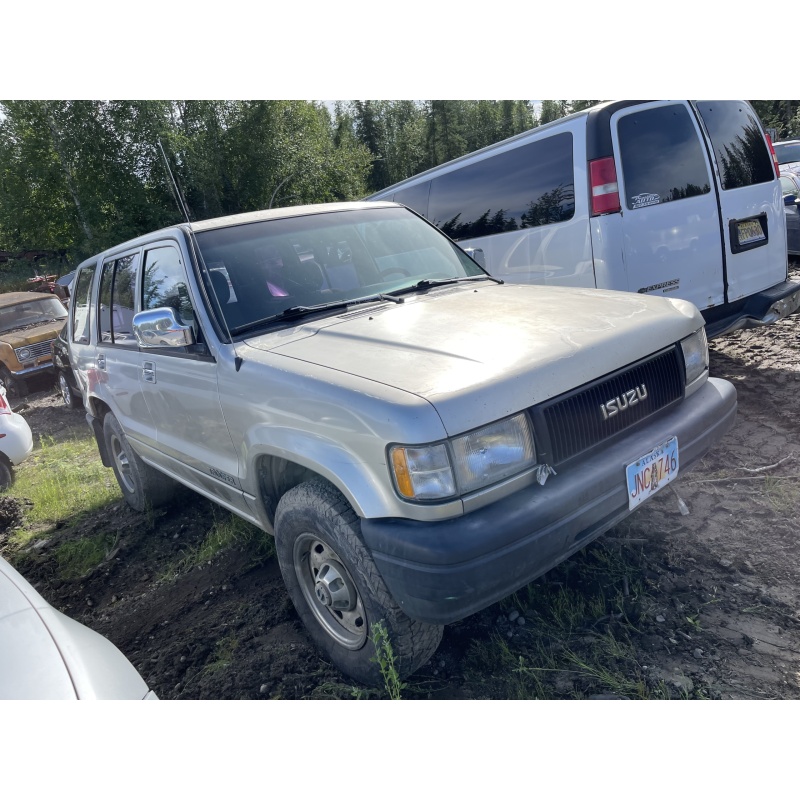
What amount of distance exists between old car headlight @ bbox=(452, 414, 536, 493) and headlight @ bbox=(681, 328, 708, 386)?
1.12 meters

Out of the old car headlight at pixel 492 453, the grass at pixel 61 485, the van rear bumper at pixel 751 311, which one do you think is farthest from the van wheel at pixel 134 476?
the van rear bumper at pixel 751 311

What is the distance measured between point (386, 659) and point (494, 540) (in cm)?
67

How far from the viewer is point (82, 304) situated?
4.95 metres

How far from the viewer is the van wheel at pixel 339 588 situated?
214cm

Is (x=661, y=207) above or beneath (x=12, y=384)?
above

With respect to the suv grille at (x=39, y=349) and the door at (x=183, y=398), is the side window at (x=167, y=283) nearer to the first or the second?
the door at (x=183, y=398)

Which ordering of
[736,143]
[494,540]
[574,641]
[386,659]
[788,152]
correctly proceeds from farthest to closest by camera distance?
[788,152]
[736,143]
[574,641]
[386,659]
[494,540]

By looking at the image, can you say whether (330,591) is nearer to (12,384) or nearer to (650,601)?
(650,601)

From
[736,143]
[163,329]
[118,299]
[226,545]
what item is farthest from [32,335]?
[736,143]

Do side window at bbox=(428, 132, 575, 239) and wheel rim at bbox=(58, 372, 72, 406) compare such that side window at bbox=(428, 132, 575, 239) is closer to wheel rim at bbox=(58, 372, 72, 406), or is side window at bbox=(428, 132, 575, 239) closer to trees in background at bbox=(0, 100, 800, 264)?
trees in background at bbox=(0, 100, 800, 264)

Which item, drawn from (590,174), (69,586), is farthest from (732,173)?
(69,586)

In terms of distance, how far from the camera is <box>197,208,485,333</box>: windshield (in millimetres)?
2943

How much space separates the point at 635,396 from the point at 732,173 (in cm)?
312

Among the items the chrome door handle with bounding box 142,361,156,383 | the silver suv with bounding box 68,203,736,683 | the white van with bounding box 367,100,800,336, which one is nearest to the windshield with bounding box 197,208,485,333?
the silver suv with bounding box 68,203,736,683
